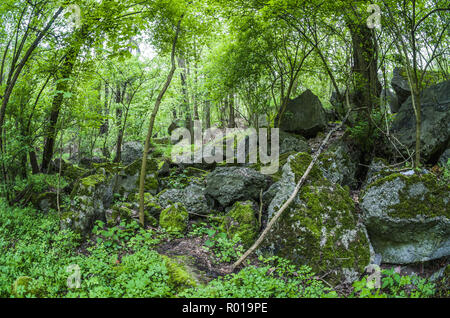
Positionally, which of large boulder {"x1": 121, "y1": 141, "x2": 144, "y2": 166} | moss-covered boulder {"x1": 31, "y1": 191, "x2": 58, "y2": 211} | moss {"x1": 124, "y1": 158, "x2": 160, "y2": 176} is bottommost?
moss-covered boulder {"x1": 31, "y1": 191, "x2": 58, "y2": 211}

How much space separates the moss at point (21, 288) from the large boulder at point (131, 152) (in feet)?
24.9

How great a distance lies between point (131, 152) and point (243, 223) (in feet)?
23.1

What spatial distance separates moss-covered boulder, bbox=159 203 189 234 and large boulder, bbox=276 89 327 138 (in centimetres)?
541

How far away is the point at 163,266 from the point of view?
12.2ft

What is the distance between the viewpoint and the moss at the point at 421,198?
14.4 feet

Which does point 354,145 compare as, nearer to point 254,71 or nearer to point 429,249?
point 429,249

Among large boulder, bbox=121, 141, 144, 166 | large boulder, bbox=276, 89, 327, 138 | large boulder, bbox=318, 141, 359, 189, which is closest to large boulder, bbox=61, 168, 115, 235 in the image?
large boulder, bbox=121, 141, 144, 166

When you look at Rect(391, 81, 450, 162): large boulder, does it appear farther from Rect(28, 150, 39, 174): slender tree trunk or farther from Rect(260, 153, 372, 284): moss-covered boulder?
Rect(28, 150, 39, 174): slender tree trunk

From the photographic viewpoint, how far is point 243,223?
527 cm

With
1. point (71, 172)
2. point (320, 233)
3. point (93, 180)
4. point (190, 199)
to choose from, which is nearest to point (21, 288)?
point (93, 180)

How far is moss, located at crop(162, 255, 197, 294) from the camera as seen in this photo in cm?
351

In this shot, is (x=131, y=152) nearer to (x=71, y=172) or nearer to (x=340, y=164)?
(x=71, y=172)

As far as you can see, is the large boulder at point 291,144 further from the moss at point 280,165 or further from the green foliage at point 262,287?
the green foliage at point 262,287
